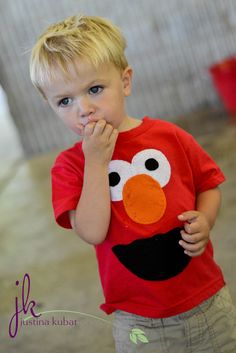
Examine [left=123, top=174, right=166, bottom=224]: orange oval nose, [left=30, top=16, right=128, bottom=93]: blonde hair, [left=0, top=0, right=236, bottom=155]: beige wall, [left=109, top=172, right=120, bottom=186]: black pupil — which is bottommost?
[left=123, top=174, right=166, bottom=224]: orange oval nose

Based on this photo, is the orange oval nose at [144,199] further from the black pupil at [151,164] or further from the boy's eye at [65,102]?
the boy's eye at [65,102]

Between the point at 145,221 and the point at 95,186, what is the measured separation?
130 millimetres

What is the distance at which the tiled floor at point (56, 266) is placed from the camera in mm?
1856

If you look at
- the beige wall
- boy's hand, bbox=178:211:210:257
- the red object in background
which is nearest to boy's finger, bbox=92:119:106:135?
boy's hand, bbox=178:211:210:257

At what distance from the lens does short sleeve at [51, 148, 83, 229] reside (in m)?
1.10

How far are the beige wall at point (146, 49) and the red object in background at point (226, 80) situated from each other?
0.68ft

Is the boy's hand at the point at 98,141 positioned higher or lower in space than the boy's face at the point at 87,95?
lower

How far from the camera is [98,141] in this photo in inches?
42.2

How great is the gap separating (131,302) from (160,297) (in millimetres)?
67

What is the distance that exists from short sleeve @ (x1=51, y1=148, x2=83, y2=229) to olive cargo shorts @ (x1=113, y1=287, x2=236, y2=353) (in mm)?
261

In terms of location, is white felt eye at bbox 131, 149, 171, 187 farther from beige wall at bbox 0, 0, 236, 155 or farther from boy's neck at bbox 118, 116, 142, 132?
beige wall at bbox 0, 0, 236, 155

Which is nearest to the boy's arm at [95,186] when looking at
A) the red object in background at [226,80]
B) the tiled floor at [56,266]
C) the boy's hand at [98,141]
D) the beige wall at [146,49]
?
the boy's hand at [98,141]

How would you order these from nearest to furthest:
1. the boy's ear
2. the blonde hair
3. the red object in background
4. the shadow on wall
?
the blonde hair
the boy's ear
the red object in background
the shadow on wall

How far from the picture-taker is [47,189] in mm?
3568
